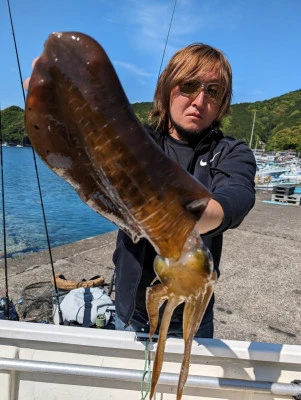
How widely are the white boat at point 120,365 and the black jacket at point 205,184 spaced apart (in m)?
0.37

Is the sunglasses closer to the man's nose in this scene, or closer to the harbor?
the man's nose

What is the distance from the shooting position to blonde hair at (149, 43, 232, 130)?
2092 millimetres

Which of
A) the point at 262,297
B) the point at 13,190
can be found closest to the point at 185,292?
the point at 262,297

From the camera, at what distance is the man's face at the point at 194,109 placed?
2.07m

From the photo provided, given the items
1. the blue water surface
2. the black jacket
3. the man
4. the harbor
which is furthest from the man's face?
the blue water surface

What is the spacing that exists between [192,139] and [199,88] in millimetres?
368

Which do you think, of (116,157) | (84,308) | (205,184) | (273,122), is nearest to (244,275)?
(84,308)

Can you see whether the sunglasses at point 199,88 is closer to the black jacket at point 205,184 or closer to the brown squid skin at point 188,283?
the black jacket at point 205,184

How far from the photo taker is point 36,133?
3.89 ft

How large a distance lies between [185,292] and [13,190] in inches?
1308

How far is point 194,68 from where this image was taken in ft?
6.82

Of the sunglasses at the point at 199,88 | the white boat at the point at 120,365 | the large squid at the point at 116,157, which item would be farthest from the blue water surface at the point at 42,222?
the large squid at the point at 116,157

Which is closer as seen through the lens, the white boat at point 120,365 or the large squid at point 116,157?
the large squid at point 116,157

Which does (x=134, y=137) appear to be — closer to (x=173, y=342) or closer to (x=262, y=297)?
(x=173, y=342)
